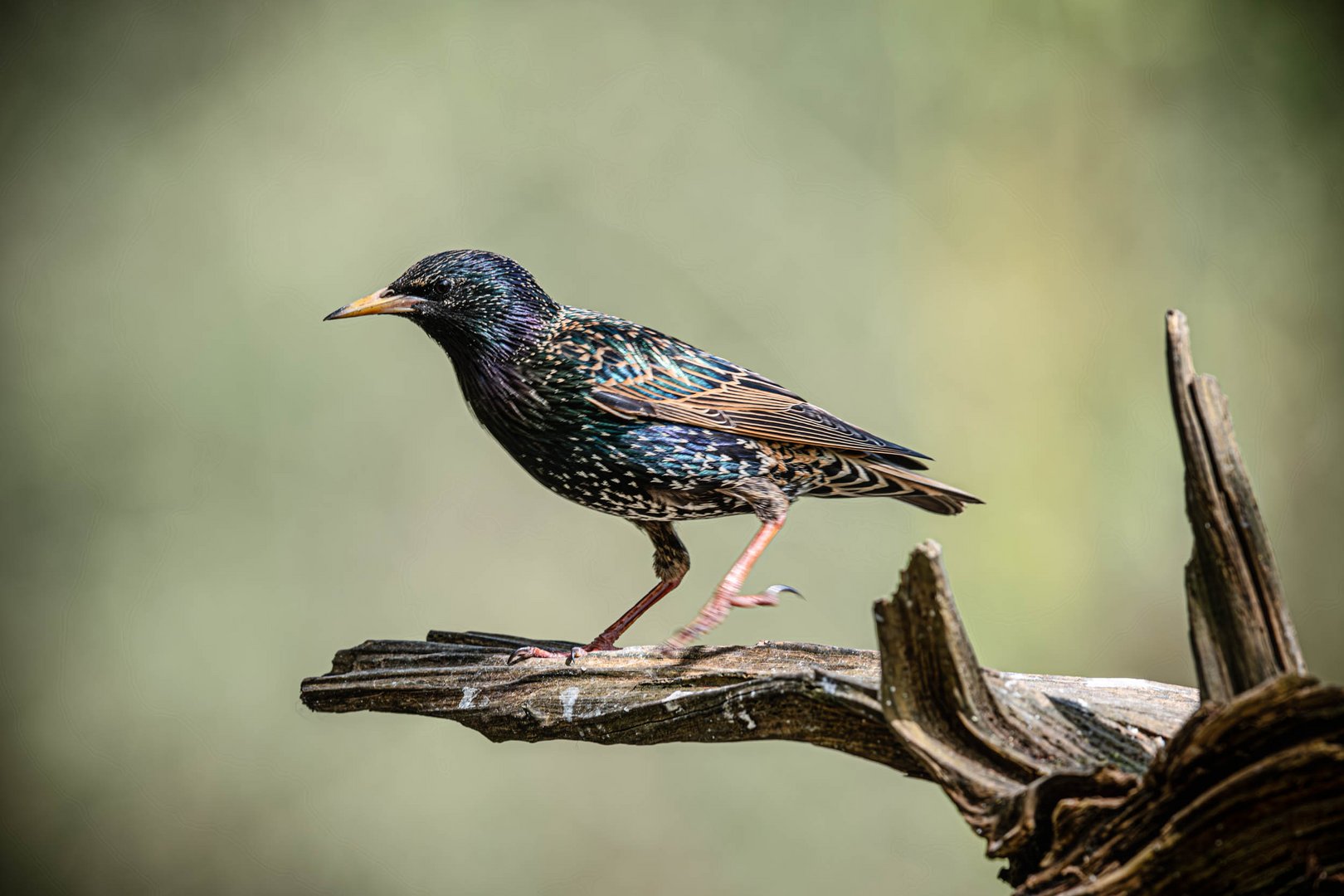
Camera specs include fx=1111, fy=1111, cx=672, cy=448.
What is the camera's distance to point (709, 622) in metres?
2.76

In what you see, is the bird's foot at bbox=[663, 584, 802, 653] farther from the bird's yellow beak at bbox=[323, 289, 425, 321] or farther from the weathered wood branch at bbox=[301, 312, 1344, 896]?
the bird's yellow beak at bbox=[323, 289, 425, 321]

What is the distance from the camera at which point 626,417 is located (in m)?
2.88

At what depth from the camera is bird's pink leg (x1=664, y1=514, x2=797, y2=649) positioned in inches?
109

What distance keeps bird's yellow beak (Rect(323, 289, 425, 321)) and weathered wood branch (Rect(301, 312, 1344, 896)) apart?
1.14 meters

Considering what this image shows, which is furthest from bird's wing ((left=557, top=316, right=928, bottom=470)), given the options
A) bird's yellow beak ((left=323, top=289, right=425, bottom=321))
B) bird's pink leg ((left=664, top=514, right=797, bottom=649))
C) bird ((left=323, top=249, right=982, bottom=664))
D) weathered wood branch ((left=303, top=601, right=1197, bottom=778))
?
weathered wood branch ((left=303, top=601, right=1197, bottom=778))

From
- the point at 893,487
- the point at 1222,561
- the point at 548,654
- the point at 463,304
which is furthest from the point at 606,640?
the point at 1222,561

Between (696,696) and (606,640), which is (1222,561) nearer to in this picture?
(696,696)

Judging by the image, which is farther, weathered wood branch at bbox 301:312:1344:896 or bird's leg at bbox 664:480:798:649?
bird's leg at bbox 664:480:798:649

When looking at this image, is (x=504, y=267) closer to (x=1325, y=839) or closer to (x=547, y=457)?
(x=547, y=457)

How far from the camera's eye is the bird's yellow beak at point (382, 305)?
290 cm

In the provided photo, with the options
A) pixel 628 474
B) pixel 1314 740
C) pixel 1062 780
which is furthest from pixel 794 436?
A: pixel 1314 740

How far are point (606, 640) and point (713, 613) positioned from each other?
1.71 feet

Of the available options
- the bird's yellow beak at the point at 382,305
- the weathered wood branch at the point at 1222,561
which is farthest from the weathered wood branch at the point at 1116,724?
the bird's yellow beak at the point at 382,305

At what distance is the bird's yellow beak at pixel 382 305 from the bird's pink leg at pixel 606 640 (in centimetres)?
98
